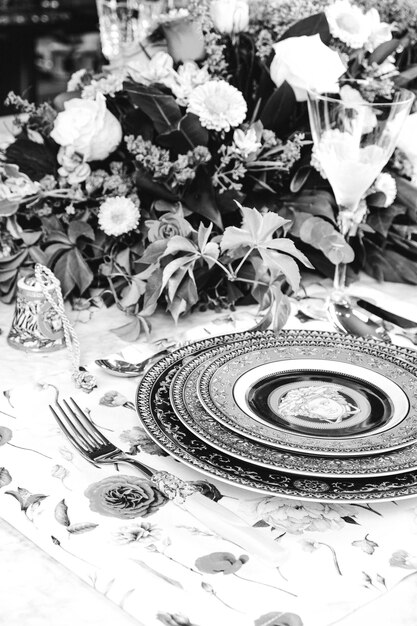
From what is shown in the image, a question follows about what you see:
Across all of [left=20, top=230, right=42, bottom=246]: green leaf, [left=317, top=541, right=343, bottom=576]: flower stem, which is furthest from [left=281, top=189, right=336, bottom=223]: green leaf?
[left=317, top=541, right=343, bottom=576]: flower stem

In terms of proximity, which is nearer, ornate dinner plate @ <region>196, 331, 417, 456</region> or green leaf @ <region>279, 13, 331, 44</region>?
ornate dinner plate @ <region>196, 331, 417, 456</region>

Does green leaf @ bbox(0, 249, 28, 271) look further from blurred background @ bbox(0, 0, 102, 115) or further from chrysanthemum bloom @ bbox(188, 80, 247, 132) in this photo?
blurred background @ bbox(0, 0, 102, 115)

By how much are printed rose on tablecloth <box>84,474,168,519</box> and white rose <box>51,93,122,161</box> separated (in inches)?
19.3


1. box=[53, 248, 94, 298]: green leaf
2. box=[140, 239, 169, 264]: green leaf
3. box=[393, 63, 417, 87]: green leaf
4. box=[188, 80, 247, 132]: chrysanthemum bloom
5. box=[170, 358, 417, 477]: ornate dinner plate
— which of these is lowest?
box=[53, 248, 94, 298]: green leaf

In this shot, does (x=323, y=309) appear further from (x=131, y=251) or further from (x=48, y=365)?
(x=48, y=365)

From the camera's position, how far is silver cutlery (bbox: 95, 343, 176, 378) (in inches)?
32.9

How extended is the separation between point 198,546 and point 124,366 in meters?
0.30

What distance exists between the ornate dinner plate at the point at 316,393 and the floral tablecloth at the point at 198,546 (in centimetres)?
5

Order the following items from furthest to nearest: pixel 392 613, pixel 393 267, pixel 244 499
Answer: pixel 393 267
pixel 244 499
pixel 392 613

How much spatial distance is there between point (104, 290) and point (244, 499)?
0.46 metres

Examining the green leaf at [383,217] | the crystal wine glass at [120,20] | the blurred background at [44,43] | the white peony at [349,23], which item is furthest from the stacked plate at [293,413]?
the blurred background at [44,43]

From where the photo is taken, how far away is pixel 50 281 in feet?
2.94

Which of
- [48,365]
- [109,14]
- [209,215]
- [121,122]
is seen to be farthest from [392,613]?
[109,14]

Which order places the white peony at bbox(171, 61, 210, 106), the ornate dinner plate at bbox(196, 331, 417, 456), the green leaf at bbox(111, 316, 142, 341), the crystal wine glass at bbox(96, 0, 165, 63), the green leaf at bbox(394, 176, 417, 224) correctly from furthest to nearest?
1. the crystal wine glass at bbox(96, 0, 165, 63)
2. the green leaf at bbox(394, 176, 417, 224)
3. the white peony at bbox(171, 61, 210, 106)
4. the green leaf at bbox(111, 316, 142, 341)
5. the ornate dinner plate at bbox(196, 331, 417, 456)
